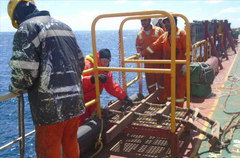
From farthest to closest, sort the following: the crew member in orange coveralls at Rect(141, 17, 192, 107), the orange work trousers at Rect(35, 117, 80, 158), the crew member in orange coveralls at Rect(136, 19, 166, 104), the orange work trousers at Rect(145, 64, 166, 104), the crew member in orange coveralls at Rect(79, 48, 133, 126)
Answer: the crew member in orange coveralls at Rect(136, 19, 166, 104) → the orange work trousers at Rect(145, 64, 166, 104) → the crew member in orange coveralls at Rect(141, 17, 192, 107) → the crew member in orange coveralls at Rect(79, 48, 133, 126) → the orange work trousers at Rect(35, 117, 80, 158)

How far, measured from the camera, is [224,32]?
1433cm

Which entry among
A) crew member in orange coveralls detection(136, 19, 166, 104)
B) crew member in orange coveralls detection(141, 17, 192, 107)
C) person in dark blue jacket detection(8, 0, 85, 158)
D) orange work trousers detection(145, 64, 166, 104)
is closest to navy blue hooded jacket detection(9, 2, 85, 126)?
person in dark blue jacket detection(8, 0, 85, 158)

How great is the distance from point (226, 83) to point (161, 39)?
3.48 meters

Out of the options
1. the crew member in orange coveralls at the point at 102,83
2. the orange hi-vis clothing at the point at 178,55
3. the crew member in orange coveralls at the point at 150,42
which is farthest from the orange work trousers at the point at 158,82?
the crew member in orange coveralls at the point at 102,83

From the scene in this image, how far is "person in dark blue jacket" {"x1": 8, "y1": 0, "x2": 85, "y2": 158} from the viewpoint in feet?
6.04

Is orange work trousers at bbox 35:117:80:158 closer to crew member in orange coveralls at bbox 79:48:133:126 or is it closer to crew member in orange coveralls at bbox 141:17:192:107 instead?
crew member in orange coveralls at bbox 79:48:133:126

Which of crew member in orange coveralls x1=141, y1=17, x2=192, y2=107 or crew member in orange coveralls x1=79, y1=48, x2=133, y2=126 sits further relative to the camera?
crew member in orange coveralls x1=141, y1=17, x2=192, y2=107

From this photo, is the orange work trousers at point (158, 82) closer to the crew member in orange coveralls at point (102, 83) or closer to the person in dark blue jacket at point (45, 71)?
the crew member in orange coveralls at point (102, 83)

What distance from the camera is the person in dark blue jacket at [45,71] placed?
6.04ft

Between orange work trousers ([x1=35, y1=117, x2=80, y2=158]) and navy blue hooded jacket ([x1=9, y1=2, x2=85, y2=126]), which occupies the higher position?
navy blue hooded jacket ([x1=9, y1=2, x2=85, y2=126])

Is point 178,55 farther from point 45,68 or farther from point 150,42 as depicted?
point 45,68

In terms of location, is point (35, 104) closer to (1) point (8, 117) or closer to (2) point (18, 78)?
(2) point (18, 78)

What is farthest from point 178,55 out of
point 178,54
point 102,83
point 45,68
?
point 45,68

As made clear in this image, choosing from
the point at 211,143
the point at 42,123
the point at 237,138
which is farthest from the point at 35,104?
the point at 237,138
